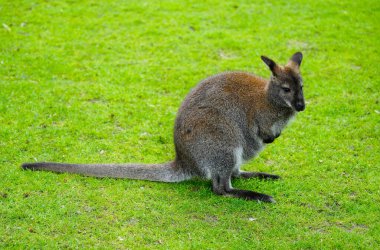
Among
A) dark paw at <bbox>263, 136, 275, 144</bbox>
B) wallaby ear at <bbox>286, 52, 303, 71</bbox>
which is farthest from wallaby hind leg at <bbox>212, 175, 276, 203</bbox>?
wallaby ear at <bbox>286, 52, 303, 71</bbox>

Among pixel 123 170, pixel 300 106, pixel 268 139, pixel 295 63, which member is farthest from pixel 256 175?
pixel 123 170

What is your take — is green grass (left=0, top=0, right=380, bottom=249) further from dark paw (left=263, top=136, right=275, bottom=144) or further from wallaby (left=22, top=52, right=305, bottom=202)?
dark paw (left=263, top=136, right=275, bottom=144)

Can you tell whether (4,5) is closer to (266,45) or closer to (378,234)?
(266,45)

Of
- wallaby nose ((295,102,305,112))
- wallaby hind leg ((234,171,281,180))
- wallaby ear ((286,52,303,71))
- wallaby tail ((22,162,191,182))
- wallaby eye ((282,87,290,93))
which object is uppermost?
wallaby ear ((286,52,303,71))

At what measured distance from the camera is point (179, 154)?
21.4ft

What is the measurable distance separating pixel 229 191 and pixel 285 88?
1372 mm

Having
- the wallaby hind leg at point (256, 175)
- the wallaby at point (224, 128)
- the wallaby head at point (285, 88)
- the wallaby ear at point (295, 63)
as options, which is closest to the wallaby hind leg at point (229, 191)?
the wallaby at point (224, 128)

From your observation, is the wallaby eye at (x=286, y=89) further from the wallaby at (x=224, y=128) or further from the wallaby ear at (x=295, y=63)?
the wallaby ear at (x=295, y=63)

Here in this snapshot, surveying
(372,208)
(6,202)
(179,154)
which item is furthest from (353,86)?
(6,202)

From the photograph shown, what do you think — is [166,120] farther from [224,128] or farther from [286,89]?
[286,89]

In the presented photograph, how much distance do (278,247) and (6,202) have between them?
3.01 metres

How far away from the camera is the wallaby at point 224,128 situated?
633cm

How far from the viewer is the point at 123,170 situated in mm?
6598

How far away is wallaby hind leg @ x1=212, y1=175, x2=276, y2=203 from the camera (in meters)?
6.39
